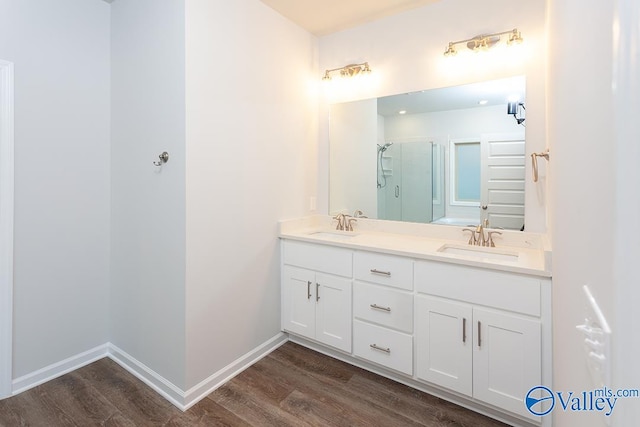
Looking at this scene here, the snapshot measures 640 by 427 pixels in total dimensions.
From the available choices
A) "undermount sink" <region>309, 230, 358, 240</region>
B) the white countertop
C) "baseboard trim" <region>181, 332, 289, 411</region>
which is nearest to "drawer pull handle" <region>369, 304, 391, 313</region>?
the white countertop

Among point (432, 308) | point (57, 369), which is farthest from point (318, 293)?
point (57, 369)

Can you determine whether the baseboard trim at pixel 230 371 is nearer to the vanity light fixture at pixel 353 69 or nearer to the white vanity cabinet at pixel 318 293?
the white vanity cabinet at pixel 318 293

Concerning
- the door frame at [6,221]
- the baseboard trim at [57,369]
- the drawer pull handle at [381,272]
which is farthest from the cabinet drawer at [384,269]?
the door frame at [6,221]

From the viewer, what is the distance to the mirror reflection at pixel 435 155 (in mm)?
2070

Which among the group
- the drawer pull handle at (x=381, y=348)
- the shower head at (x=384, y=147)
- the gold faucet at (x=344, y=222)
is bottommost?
the drawer pull handle at (x=381, y=348)

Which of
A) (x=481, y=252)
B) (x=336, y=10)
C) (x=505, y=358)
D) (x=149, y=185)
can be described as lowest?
(x=505, y=358)

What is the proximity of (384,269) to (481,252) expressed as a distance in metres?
0.65

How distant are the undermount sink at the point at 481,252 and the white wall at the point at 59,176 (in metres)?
2.50

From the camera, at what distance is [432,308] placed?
1.82 meters

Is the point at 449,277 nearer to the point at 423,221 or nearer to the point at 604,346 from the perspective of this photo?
the point at 423,221

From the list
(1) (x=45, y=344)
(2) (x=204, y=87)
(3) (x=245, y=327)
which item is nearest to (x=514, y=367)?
(3) (x=245, y=327)

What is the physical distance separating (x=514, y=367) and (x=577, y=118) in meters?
1.35

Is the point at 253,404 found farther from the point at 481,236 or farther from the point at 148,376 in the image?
the point at 481,236

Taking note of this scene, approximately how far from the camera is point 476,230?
2.16 metres
